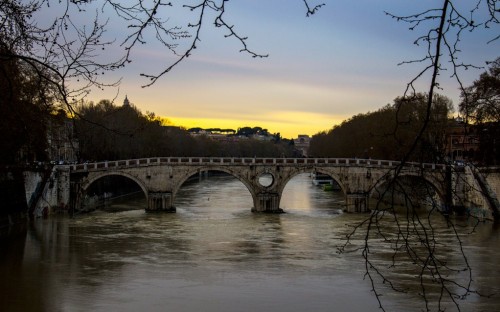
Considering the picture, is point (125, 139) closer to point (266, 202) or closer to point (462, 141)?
point (266, 202)

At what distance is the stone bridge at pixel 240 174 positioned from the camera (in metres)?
38.6

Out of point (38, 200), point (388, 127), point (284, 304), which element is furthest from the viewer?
point (388, 127)

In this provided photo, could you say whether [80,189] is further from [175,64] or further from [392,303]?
[175,64]

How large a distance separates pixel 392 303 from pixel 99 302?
714 cm

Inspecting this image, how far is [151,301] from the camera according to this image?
51.8ft

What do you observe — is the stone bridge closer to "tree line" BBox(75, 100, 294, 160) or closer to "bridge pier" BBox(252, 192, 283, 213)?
"bridge pier" BBox(252, 192, 283, 213)

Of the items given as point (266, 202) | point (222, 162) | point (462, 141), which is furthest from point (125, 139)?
point (462, 141)

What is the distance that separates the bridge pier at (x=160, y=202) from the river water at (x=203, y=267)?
11.7 feet

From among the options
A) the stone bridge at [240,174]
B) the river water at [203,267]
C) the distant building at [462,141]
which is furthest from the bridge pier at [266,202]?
the distant building at [462,141]

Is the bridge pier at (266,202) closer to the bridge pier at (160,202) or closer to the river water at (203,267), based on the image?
the river water at (203,267)

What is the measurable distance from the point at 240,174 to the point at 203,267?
64.4ft

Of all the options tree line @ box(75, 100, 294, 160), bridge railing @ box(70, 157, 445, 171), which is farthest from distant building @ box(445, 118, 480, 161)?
bridge railing @ box(70, 157, 445, 171)

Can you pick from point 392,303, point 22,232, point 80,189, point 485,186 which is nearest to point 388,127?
point 485,186

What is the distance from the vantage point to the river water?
15.7 meters
